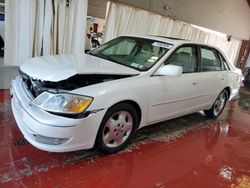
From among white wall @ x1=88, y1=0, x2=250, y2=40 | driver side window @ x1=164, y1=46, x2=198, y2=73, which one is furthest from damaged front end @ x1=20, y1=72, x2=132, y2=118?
white wall @ x1=88, y1=0, x2=250, y2=40

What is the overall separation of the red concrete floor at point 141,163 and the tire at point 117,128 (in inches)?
4.7

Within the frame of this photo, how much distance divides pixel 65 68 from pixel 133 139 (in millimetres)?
1317

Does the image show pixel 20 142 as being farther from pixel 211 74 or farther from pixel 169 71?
pixel 211 74

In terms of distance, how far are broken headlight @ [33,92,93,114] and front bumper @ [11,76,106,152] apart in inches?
2.2

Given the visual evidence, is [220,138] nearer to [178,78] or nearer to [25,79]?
[178,78]

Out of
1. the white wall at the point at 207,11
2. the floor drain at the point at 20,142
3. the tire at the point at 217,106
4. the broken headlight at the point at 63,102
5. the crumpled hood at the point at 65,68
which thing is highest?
the white wall at the point at 207,11

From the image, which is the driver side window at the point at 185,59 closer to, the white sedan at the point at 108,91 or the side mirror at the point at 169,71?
the white sedan at the point at 108,91

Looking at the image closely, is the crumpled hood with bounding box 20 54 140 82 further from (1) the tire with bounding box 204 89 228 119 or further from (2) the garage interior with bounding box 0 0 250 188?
(1) the tire with bounding box 204 89 228 119

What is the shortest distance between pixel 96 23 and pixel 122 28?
25.1 inches

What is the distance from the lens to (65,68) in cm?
239

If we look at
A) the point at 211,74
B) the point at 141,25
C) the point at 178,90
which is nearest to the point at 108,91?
the point at 178,90

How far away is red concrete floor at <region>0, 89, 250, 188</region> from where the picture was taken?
2219 mm

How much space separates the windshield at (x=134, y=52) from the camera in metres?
2.98

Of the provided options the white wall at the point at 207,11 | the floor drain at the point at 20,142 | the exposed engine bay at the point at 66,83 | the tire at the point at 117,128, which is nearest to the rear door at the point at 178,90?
the tire at the point at 117,128
